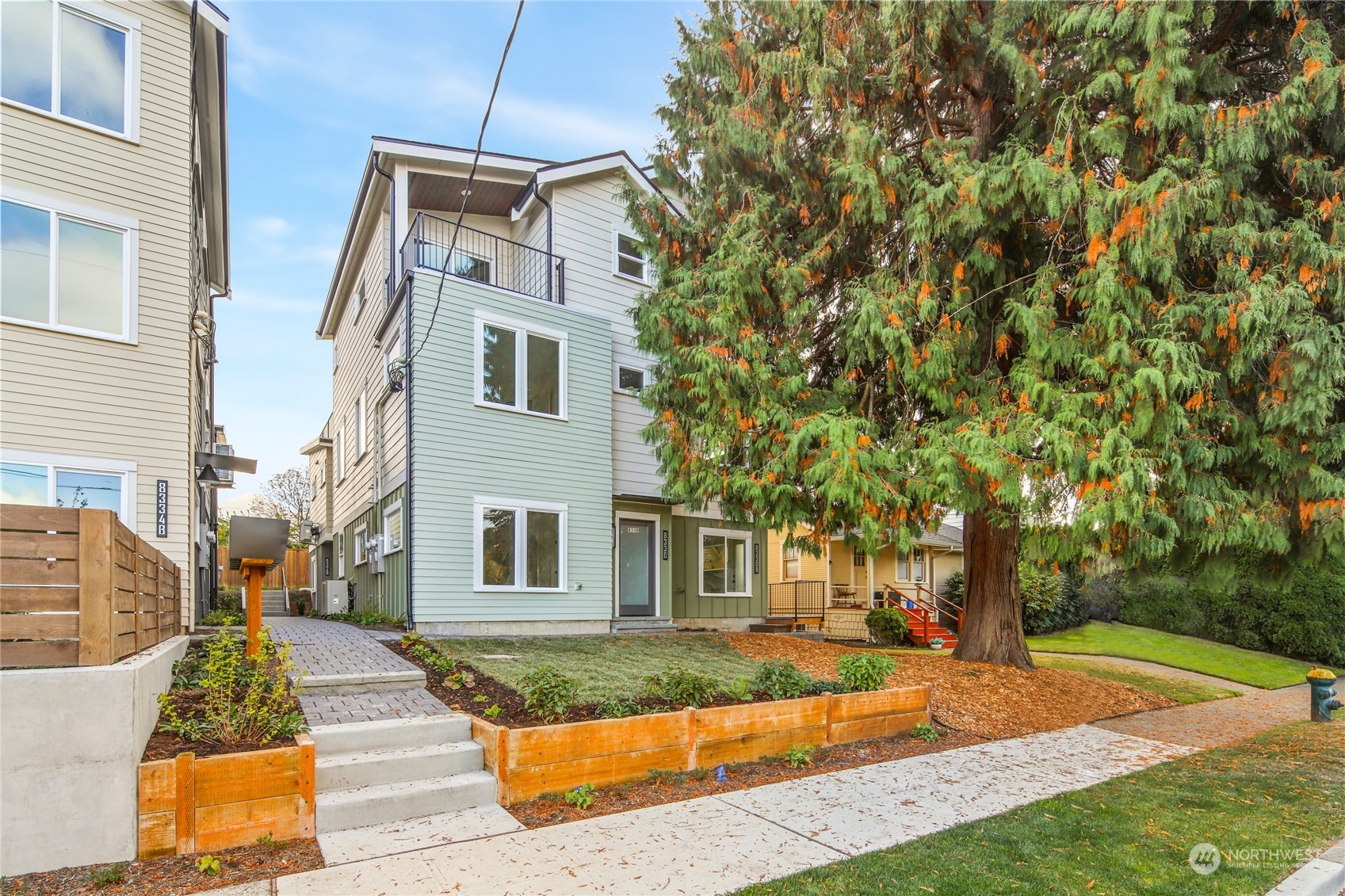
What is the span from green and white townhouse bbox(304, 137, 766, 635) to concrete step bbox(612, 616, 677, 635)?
0.05 metres

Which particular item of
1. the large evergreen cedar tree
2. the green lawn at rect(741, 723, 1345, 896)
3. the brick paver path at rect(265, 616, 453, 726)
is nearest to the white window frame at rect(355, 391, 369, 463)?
the brick paver path at rect(265, 616, 453, 726)

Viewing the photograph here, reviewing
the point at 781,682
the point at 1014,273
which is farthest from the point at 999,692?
the point at 1014,273

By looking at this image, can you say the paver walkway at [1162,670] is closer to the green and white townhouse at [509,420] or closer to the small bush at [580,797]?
the green and white townhouse at [509,420]

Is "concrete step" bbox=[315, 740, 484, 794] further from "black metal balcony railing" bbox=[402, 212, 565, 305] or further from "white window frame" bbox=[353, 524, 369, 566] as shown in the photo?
"white window frame" bbox=[353, 524, 369, 566]

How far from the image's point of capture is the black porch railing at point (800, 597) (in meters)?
21.2

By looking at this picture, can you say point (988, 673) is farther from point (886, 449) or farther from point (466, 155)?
point (466, 155)

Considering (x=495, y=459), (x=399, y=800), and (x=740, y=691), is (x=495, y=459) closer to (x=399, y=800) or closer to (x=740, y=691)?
(x=740, y=691)

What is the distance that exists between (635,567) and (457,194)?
7823 millimetres

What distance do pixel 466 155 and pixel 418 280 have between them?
2970 millimetres

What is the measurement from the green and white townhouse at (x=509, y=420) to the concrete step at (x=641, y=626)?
0.16 ft

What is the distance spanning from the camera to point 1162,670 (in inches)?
571

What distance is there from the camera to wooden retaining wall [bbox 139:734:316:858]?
429cm

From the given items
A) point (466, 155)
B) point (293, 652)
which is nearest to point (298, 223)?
point (466, 155)

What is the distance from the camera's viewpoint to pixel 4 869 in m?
3.93
